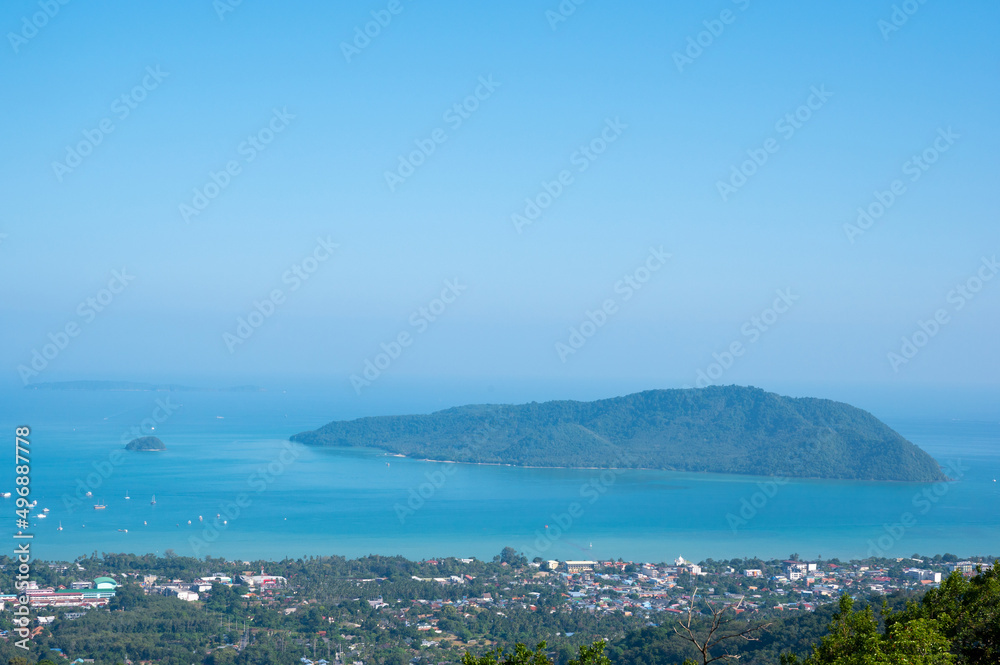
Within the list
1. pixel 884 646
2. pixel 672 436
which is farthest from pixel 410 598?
pixel 672 436

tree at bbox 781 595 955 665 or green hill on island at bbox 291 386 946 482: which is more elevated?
green hill on island at bbox 291 386 946 482

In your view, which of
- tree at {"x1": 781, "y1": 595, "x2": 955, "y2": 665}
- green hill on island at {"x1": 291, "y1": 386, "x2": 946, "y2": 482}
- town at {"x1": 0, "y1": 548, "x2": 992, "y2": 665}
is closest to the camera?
tree at {"x1": 781, "y1": 595, "x2": 955, "y2": 665}

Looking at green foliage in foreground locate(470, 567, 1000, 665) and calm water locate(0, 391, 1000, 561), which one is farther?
calm water locate(0, 391, 1000, 561)

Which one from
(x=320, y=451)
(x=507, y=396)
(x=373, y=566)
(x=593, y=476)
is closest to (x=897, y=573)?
(x=373, y=566)

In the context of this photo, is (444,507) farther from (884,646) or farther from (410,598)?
(884,646)

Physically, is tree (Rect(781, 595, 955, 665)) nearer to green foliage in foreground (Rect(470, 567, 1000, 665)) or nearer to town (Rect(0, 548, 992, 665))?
green foliage in foreground (Rect(470, 567, 1000, 665))

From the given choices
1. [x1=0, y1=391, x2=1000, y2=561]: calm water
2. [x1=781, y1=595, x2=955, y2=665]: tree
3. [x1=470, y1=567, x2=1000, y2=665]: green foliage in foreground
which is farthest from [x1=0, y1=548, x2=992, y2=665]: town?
[x1=781, y1=595, x2=955, y2=665]: tree

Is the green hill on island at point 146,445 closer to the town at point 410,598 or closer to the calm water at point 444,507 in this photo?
the calm water at point 444,507
